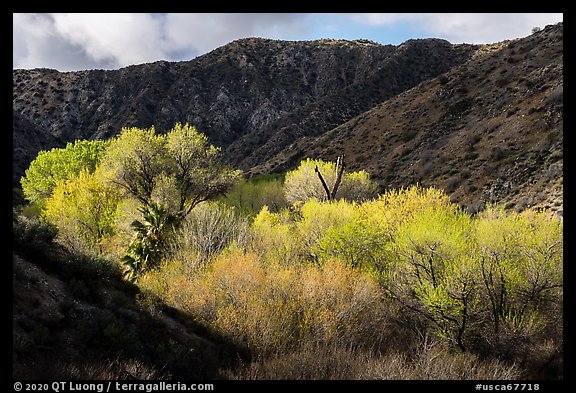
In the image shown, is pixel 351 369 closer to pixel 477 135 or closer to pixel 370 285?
pixel 370 285

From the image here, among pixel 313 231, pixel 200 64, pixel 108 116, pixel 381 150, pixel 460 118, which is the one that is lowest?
pixel 313 231

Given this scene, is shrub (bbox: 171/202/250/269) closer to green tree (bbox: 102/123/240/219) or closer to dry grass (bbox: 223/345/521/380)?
green tree (bbox: 102/123/240/219)

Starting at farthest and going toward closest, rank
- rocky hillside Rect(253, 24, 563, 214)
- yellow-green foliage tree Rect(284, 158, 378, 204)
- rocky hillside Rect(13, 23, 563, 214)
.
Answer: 1. yellow-green foliage tree Rect(284, 158, 378, 204)
2. rocky hillside Rect(13, 23, 563, 214)
3. rocky hillside Rect(253, 24, 563, 214)

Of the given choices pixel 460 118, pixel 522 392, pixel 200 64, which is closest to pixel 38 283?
pixel 522 392

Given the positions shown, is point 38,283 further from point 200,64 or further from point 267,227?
point 200,64

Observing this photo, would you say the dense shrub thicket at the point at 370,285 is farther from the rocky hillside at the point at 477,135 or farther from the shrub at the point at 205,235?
the rocky hillside at the point at 477,135

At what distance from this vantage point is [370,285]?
23.7 meters

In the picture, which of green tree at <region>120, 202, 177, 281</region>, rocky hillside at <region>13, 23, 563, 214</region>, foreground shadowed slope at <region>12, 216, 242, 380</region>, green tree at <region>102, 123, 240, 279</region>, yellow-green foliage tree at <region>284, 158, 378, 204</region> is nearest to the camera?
foreground shadowed slope at <region>12, 216, 242, 380</region>

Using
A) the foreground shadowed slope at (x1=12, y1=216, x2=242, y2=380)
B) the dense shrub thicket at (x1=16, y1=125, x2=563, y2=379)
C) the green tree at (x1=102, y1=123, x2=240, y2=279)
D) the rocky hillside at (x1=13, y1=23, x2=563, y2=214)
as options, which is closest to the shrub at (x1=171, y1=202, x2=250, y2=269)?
the dense shrub thicket at (x1=16, y1=125, x2=563, y2=379)

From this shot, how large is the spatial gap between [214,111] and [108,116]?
36.3 meters

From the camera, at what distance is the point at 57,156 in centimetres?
4819

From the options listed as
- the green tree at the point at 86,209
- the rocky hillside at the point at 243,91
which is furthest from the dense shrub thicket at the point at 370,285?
the rocky hillside at the point at 243,91

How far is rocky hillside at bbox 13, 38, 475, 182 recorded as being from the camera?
4387 inches

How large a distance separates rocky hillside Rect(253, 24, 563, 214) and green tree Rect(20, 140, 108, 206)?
41.8 metres
